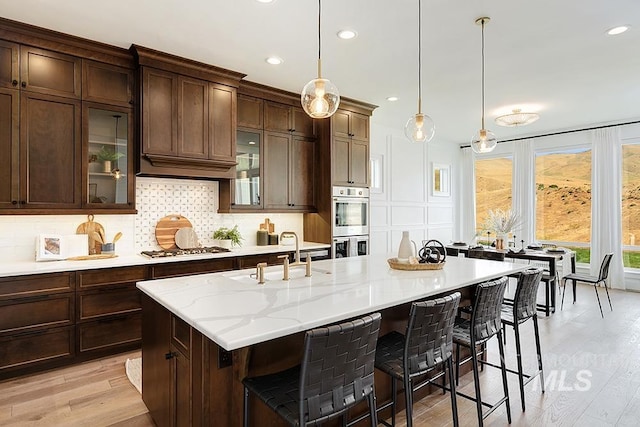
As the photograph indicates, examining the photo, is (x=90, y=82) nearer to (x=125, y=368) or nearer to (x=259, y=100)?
(x=259, y=100)

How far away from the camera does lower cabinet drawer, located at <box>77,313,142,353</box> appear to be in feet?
10.3

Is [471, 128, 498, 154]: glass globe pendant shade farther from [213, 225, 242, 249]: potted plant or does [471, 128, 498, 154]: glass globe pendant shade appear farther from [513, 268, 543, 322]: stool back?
[213, 225, 242, 249]: potted plant

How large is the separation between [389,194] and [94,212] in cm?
468

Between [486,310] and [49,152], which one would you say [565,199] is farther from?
[49,152]

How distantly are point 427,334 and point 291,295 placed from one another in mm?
726

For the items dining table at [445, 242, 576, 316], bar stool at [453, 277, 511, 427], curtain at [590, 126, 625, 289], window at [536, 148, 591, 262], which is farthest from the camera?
window at [536, 148, 591, 262]

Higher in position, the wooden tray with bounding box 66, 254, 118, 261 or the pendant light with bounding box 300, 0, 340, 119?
the pendant light with bounding box 300, 0, 340, 119

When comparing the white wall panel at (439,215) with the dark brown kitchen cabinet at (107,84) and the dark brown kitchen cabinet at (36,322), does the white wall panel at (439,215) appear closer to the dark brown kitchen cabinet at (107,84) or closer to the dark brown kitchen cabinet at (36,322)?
the dark brown kitchen cabinet at (107,84)

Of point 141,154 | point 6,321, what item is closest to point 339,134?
point 141,154

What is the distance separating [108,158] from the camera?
11.3 ft

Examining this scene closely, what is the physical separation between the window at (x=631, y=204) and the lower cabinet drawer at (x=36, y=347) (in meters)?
7.88

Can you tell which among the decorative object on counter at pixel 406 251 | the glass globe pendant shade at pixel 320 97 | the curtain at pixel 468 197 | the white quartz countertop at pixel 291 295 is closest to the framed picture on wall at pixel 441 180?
the curtain at pixel 468 197

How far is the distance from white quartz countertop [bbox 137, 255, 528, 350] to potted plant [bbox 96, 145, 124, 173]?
5.69 ft

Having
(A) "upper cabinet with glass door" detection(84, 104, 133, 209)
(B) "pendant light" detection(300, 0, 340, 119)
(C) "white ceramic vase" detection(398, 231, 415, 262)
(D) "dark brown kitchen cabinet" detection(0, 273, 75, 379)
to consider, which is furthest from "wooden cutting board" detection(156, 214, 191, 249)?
(C) "white ceramic vase" detection(398, 231, 415, 262)
